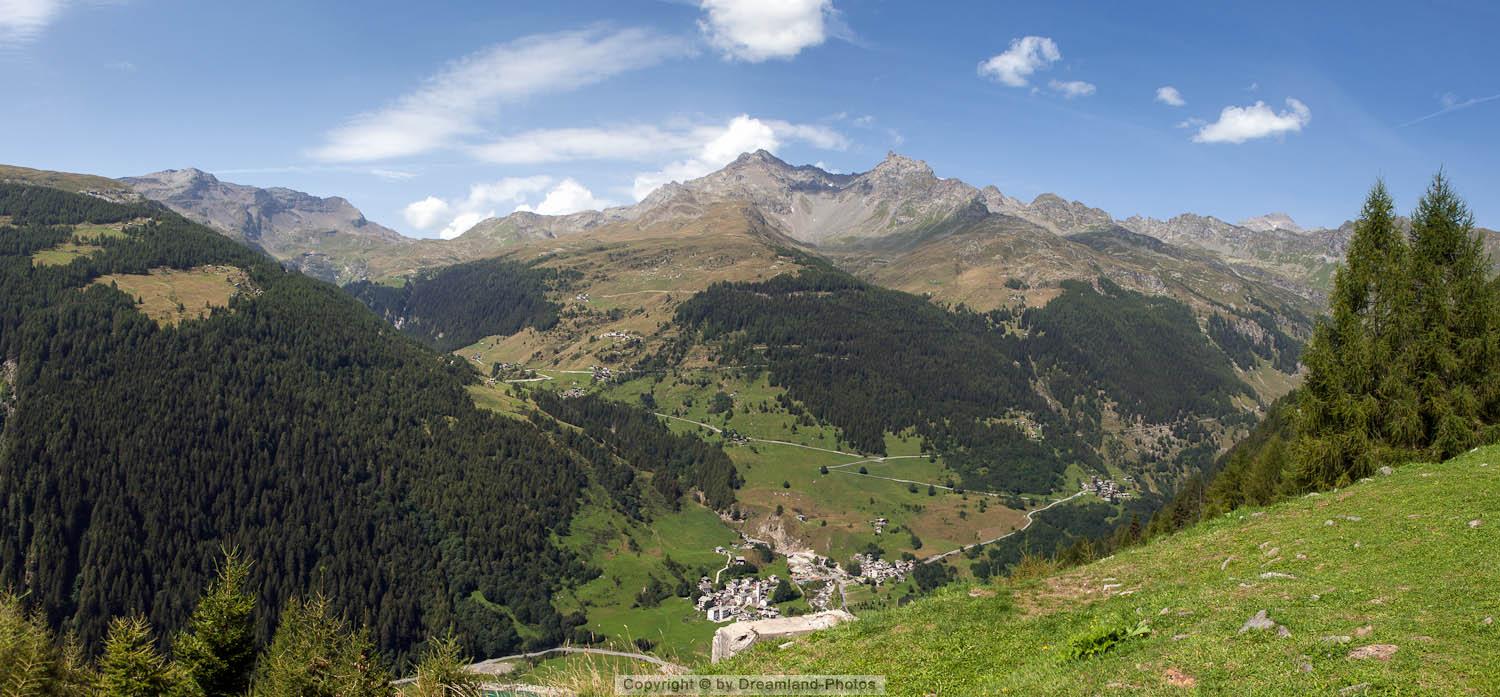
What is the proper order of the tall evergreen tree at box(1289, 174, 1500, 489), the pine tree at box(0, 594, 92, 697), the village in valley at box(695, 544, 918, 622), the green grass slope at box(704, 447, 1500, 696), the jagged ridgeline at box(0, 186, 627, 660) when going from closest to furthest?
the green grass slope at box(704, 447, 1500, 696) → the pine tree at box(0, 594, 92, 697) → the tall evergreen tree at box(1289, 174, 1500, 489) → the jagged ridgeline at box(0, 186, 627, 660) → the village in valley at box(695, 544, 918, 622)

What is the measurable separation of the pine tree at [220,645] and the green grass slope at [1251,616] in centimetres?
2810

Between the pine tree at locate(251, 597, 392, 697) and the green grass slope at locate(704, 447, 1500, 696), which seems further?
the pine tree at locate(251, 597, 392, 697)

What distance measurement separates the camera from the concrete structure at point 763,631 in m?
21.5

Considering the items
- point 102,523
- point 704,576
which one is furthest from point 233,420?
point 704,576

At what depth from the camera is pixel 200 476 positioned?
175000 mm

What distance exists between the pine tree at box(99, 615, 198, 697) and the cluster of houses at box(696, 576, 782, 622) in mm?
126263

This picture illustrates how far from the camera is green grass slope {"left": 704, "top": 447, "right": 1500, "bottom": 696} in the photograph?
13.1 meters

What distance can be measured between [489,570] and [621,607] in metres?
35.1

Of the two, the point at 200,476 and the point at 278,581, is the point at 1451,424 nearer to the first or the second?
the point at 278,581

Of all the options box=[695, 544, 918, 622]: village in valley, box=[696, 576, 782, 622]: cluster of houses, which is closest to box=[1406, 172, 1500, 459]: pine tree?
box=[695, 544, 918, 622]: village in valley

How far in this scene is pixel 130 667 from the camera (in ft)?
95.0

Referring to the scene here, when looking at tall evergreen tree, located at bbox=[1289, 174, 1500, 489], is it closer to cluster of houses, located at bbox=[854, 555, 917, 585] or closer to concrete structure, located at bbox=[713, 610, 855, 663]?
concrete structure, located at bbox=[713, 610, 855, 663]

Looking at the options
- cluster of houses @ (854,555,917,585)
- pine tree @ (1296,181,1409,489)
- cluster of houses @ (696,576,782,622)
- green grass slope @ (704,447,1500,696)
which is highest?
pine tree @ (1296,181,1409,489)

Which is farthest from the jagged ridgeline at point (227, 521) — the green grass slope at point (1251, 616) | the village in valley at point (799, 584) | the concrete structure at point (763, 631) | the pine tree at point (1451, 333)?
the pine tree at point (1451, 333)
